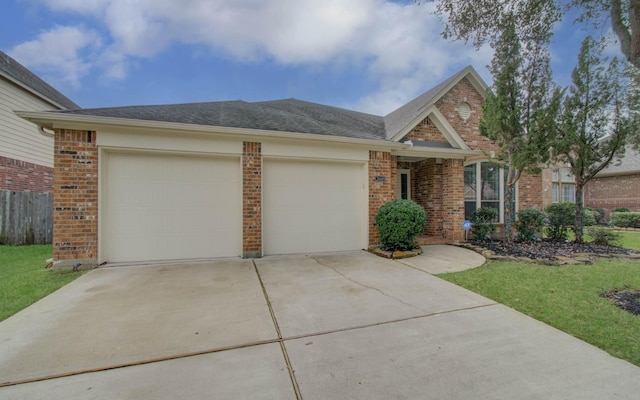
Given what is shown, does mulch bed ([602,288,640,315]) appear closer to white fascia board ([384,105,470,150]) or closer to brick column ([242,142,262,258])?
white fascia board ([384,105,470,150])

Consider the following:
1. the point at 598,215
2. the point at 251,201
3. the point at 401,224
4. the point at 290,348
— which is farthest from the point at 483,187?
the point at 598,215

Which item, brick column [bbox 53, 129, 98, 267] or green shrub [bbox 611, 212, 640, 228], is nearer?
brick column [bbox 53, 129, 98, 267]

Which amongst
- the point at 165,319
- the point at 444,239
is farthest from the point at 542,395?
the point at 444,239

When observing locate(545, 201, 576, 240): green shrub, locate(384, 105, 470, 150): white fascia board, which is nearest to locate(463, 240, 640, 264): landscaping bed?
locate(545, 201, 576, 240): green shrub

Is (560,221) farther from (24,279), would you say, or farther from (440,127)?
(24,279)

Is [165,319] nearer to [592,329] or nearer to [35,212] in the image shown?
[592,329]

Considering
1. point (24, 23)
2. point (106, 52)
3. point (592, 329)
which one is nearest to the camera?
point (592, 329)

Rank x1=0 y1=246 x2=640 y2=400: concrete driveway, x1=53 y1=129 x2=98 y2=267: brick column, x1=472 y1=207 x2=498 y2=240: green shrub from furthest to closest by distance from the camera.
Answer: x1=472 y1=207 x2=498 y2=240: green shrub → x1=53 y1=129 x2=98 y2=267: brick column → x1=0 y1=246 x2=640 y2=400: concrete driveway

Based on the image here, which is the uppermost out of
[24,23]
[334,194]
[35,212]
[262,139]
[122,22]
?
[24,23]

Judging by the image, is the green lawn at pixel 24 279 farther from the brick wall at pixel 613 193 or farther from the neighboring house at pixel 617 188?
the brick wall at pixel 613 193

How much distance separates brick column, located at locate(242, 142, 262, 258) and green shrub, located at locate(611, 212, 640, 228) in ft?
69.9

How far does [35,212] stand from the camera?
8.41 metres

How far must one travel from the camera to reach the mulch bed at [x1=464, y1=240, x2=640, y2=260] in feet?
22.7

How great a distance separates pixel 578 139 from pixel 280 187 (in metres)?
9.32
